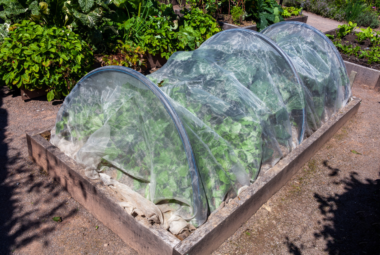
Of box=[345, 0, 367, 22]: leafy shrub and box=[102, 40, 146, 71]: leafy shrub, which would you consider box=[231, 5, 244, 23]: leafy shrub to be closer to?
box=[102, 40, 146, 71]: leafy shrub

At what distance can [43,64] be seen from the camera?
185 inches

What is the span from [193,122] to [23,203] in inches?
83.8

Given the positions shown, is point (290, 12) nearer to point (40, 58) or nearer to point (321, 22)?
point (321, 22)

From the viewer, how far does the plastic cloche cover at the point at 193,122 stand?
283cm

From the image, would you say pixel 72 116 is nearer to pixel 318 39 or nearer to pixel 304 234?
pixel 304 234

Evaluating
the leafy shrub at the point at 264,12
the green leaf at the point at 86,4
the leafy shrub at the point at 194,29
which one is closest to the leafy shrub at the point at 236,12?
the leafy shrub at the point at 264,12

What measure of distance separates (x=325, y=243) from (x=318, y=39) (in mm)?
3246

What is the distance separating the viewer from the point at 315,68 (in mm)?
4633

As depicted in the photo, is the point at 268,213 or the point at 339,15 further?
the point at 339,15

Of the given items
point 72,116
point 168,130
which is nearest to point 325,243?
point 168,130

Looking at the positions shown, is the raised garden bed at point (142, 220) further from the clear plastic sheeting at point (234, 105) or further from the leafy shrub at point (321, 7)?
the leafy shrub at point (321, 7)

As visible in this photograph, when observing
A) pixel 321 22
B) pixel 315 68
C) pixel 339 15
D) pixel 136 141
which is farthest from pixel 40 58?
pixel 339 15

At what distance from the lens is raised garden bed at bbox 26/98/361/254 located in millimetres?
2656

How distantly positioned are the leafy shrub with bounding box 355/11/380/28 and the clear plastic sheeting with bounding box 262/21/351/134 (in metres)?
9.82
